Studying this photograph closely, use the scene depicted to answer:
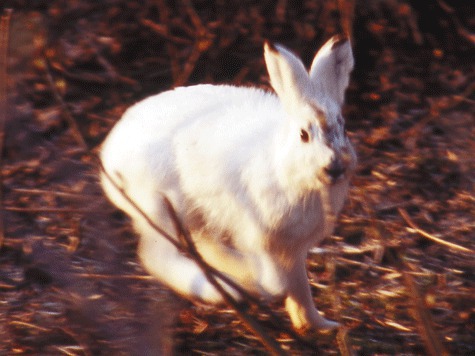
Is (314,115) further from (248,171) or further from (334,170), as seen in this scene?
(248,171)

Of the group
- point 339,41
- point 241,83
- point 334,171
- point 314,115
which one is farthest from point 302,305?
point 241,83

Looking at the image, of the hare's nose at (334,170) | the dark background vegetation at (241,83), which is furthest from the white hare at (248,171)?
the dark background vegetation at (241,83)

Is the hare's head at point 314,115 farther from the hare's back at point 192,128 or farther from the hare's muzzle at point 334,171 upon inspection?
the hare's back at point 192,128

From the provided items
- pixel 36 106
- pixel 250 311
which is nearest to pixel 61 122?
pixel 36 106

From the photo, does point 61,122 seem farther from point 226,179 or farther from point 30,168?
point 226,179

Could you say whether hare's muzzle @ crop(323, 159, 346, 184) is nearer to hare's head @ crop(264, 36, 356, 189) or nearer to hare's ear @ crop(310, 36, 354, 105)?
hare's head @ crop(264, 36, 356, 189)

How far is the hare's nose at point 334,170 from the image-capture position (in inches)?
143

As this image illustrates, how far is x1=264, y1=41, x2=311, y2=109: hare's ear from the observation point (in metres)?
3.76

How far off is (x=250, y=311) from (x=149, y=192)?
0.78 metres

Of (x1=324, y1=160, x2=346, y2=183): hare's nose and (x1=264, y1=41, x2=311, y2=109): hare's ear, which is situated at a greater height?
(x1=264, y1=41, x2=311, y2=109): hare's ear

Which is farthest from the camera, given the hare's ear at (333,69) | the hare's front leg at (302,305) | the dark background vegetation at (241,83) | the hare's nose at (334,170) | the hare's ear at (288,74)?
the hare's front leg at (302,305)

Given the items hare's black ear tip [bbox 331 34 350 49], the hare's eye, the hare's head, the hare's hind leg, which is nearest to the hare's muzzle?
the hare's head

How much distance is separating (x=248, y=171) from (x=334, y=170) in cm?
62

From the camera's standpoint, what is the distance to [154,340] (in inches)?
82.5
